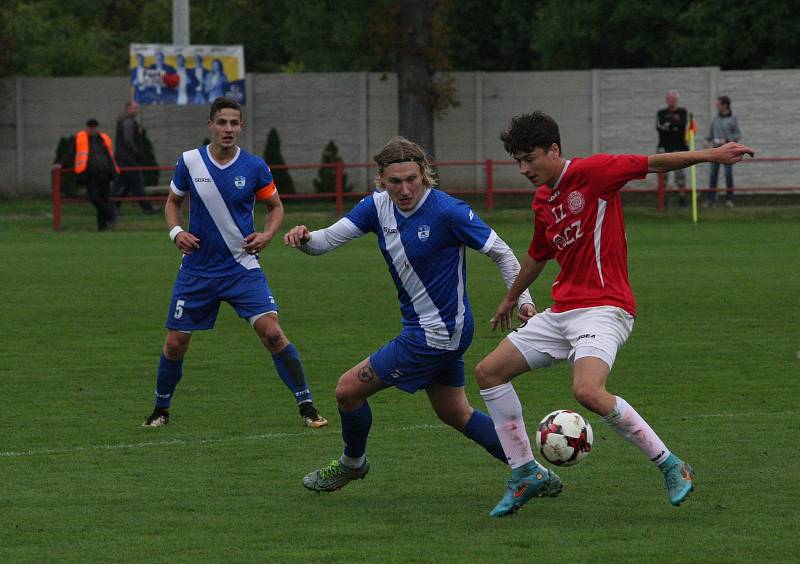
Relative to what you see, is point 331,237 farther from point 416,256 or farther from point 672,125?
point 672,125

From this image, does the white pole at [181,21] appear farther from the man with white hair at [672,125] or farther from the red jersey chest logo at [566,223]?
the red jersey chest logo at [566,223]

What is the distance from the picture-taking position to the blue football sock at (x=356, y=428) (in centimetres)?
733

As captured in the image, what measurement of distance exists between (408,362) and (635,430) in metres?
1.07

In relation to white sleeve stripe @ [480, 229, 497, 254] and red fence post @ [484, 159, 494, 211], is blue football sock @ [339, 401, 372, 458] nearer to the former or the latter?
white sleeve stripe @ [480, 229, 497, 254]

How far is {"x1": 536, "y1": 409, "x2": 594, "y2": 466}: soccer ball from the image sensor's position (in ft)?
23.1

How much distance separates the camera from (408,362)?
280 inches

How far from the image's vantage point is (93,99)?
1380 inches

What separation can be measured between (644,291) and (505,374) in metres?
10.4

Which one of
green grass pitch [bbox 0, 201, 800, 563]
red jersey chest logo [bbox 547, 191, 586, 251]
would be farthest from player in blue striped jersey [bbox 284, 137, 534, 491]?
green grass pitch [bbox 0, 201, 800, 563]

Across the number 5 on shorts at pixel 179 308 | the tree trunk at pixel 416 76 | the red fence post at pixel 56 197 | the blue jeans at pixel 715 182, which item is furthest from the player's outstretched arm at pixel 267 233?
the tree trunk at pixel 416 76

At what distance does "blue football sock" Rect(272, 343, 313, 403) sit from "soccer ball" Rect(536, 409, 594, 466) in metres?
2.69

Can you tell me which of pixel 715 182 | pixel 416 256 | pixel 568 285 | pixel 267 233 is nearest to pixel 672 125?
pixel 715 182

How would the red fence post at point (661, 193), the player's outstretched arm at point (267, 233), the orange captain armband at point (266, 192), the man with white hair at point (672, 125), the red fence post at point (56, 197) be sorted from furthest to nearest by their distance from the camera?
the red fence post at point (661, 193) → the man with white hair at point (672, 125) → the red fence post at point (56, 197) → the orange captain armband at point (266, 192) → the player's outstretched arm at point (267, 233)

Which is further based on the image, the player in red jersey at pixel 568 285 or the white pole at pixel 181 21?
the white pole at pixel 181 21
